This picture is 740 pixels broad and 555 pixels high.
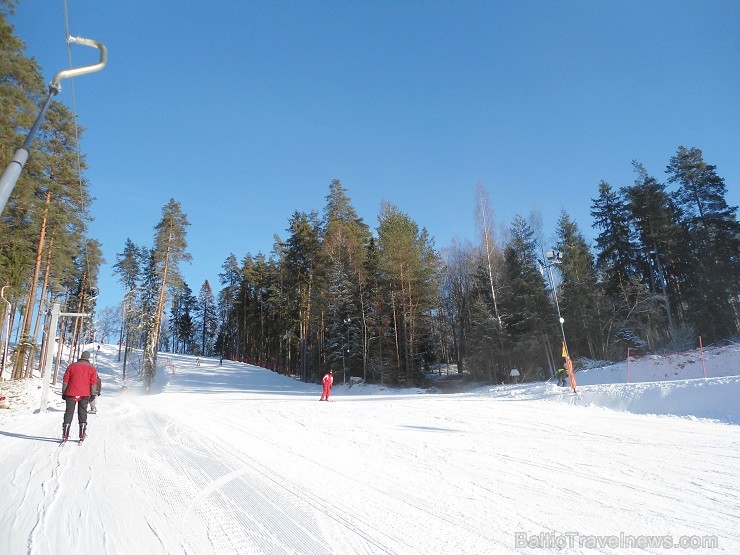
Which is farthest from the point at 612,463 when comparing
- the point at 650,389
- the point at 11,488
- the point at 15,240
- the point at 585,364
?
the point at 585,364

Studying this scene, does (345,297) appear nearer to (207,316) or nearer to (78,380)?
(78,380)

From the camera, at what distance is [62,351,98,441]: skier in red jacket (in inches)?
312

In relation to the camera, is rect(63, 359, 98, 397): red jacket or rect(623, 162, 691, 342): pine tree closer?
rect(63, 359, 98, 397): red jacket

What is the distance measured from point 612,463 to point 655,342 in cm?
3114

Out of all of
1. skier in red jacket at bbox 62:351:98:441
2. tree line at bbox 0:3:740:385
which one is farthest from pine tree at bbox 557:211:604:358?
skier in red jacket at bbox 62:351:98:441

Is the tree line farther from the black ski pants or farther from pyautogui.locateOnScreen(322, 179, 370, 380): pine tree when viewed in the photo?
the black ski pants

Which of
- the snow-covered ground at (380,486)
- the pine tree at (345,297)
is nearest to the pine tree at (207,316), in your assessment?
the pine tree at (345,297)

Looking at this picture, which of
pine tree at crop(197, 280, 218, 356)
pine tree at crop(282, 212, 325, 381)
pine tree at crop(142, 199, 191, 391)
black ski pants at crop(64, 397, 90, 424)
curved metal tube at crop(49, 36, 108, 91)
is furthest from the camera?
pine tree at crop(197, 280, 218, 356)

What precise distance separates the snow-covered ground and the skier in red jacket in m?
0.40

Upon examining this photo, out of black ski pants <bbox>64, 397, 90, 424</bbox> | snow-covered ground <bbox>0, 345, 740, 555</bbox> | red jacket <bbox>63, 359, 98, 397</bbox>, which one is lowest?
snow-covered ground <bbox>0, 345, 740, 555</bbox>

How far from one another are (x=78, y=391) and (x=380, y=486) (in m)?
6.85

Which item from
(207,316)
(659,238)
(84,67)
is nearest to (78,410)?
(84,67)

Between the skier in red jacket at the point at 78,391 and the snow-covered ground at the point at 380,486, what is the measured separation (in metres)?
0.40

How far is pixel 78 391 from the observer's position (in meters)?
8.03
